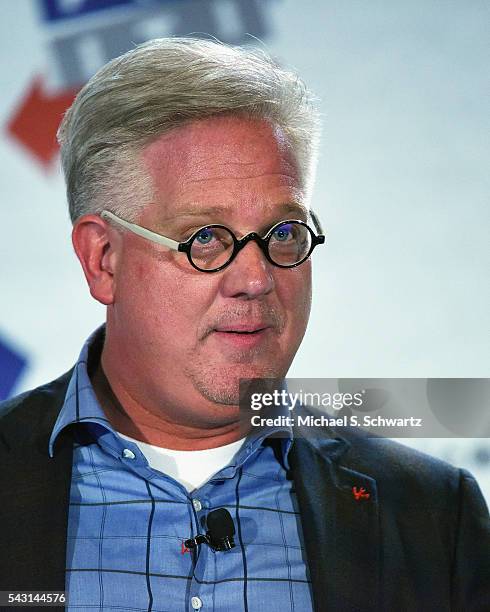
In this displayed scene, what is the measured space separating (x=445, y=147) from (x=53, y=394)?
1311 millimetres

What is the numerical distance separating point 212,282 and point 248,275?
2.8 inches

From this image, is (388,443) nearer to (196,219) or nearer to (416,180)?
(196,219)

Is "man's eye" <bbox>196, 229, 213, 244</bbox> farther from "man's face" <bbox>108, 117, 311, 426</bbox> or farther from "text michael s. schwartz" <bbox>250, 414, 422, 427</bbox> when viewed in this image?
"text michael s. schwartz" <bbox>250, 414, 422, 427</bbox>

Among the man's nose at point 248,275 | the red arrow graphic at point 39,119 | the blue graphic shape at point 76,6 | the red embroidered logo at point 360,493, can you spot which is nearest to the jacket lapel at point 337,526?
the red embroidered logo at point 360,493

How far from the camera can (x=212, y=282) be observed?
1798mm

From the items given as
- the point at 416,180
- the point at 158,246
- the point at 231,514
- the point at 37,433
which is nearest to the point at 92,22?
the point at 416,180

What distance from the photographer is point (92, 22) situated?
9.21 ft

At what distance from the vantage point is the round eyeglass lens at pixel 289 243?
1.84 meters

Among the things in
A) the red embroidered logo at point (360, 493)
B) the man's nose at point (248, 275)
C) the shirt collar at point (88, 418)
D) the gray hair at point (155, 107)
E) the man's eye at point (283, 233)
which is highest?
the gray hair at point (155, 107)

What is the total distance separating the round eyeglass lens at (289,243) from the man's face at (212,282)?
22 mm

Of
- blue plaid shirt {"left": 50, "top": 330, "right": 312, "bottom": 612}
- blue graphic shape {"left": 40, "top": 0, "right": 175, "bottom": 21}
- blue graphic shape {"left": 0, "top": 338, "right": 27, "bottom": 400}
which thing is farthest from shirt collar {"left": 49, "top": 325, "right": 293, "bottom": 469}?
blue graphic shape {"left": 40, "top": 0, "right": 175, "bottom": 21}

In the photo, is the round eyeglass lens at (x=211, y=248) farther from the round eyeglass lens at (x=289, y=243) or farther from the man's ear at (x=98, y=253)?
the man's ear at (x=98, y=253)

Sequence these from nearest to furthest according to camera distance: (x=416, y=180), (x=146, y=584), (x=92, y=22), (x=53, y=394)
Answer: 1. (x=146, y=584)
2. (x=53, y=394)
3. (x=416, y=180)
4. (x=92, y=22)

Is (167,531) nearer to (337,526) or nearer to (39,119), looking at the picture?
(337,526)
